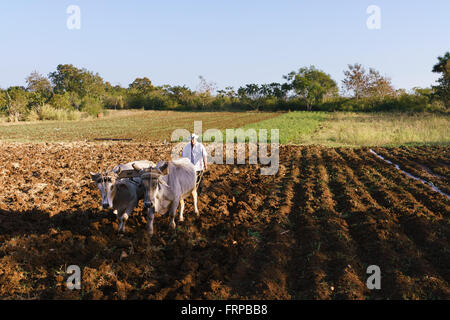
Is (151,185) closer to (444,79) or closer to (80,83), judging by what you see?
(444,79)

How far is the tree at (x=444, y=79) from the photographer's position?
1462 inches

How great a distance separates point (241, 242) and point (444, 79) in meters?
42.9

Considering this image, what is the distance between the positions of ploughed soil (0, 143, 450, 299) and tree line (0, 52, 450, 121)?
34977 millimetres

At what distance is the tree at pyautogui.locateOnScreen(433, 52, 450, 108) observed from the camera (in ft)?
122

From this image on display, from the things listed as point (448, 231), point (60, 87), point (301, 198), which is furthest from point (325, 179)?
point (60, 87)

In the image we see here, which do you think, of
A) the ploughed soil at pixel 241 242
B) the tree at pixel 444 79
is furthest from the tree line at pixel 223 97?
the ploughed soil at pixel 241 242

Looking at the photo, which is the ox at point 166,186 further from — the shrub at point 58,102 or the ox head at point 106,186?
the shrub at point 58,102

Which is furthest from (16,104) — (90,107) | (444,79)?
(444,79)

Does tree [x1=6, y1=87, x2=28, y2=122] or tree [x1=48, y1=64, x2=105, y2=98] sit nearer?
tree [x1=6, y1=87, x2=28, y2=122]

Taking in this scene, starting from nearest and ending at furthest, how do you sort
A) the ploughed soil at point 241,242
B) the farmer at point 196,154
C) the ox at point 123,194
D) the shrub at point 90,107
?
1. the ploughed soil at point 241,242
2. the ox at point 123,194
3. the farmer at point 196,154
4. the shrub at point 90,107

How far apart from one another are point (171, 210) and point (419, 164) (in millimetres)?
11430

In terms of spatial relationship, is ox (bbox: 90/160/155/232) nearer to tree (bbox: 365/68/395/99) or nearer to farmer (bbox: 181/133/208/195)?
farmer (bbox: 181/133/208/195)

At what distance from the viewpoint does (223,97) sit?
7400 centimetres

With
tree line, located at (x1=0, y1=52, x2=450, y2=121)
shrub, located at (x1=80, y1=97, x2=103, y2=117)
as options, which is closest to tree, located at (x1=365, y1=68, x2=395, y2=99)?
tree line, located at (x1=0, y1=52, x2=450, y2=121)
